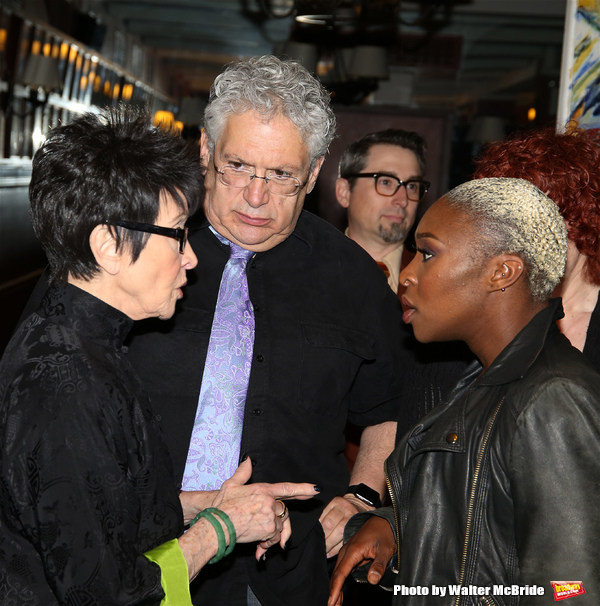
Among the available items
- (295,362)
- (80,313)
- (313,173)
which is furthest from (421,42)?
(80,313)

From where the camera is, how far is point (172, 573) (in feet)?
4.61

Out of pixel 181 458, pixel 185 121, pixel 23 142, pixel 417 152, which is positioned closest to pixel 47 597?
pixel 181 458

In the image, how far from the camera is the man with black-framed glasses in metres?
3.77

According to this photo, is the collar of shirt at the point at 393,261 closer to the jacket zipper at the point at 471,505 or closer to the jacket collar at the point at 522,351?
the jacket collar at the point at 522,351

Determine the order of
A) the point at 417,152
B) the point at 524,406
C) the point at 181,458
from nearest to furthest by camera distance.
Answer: the point at 524,406
the point at 181,458
the point at 417,152

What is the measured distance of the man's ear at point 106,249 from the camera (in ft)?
4.66

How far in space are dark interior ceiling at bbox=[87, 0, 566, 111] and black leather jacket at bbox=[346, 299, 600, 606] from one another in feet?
25.8

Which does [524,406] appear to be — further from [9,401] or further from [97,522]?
[9,401]

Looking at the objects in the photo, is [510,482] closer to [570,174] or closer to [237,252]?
[570,174]

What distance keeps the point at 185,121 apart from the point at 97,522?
27.2ft

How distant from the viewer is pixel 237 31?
8.89 meters

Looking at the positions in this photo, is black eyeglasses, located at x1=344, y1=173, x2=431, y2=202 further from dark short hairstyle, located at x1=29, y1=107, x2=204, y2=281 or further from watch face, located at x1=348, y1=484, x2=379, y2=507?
dark short hairstyle, located at x1=29, y1=107, x2=204, y2=281

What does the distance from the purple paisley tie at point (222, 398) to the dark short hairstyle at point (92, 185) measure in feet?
2.00

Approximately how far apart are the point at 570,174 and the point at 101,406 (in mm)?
1379
